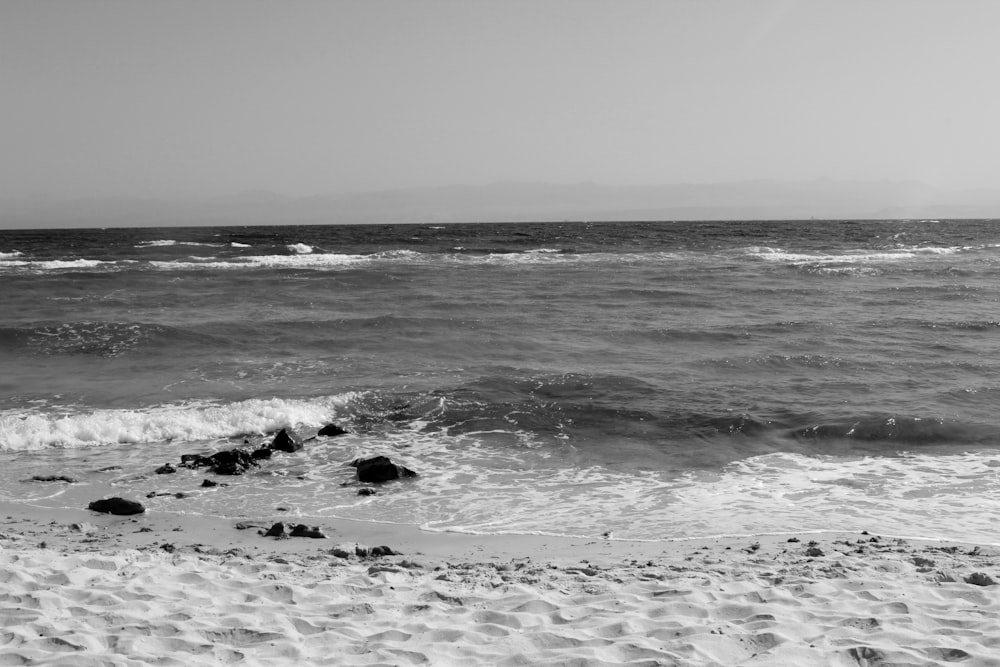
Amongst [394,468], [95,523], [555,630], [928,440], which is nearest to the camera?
[555,630]

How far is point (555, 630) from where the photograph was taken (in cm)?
454

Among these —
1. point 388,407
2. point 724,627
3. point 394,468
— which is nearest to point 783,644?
point 724,627

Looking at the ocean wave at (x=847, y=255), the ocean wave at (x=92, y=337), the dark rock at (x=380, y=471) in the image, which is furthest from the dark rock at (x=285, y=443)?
the ocean wave at (x=847, y=255)

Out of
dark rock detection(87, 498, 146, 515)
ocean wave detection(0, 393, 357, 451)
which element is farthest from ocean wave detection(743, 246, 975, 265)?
dark rock detection(87, 498, 146, 515)

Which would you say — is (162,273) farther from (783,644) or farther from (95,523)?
(783,644)

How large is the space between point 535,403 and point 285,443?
394 cm

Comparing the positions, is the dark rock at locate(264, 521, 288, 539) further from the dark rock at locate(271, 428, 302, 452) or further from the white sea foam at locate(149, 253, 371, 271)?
the white sea foam at locate(149, 253, 371, 271)

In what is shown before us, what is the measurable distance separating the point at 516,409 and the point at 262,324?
944cm

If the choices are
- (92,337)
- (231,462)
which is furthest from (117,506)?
(92,337)

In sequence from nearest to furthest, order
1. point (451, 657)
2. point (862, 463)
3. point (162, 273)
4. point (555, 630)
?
1. point (451, 657)
2. point (555, 630)
3. point (862, 463)
4. point (162, 273)

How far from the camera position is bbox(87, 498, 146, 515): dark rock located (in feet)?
23.6

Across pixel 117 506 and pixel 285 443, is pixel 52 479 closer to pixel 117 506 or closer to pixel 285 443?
pixel 117 506

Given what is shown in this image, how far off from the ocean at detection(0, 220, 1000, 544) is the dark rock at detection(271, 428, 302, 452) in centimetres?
14

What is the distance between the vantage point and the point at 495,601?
5016 millimetres
